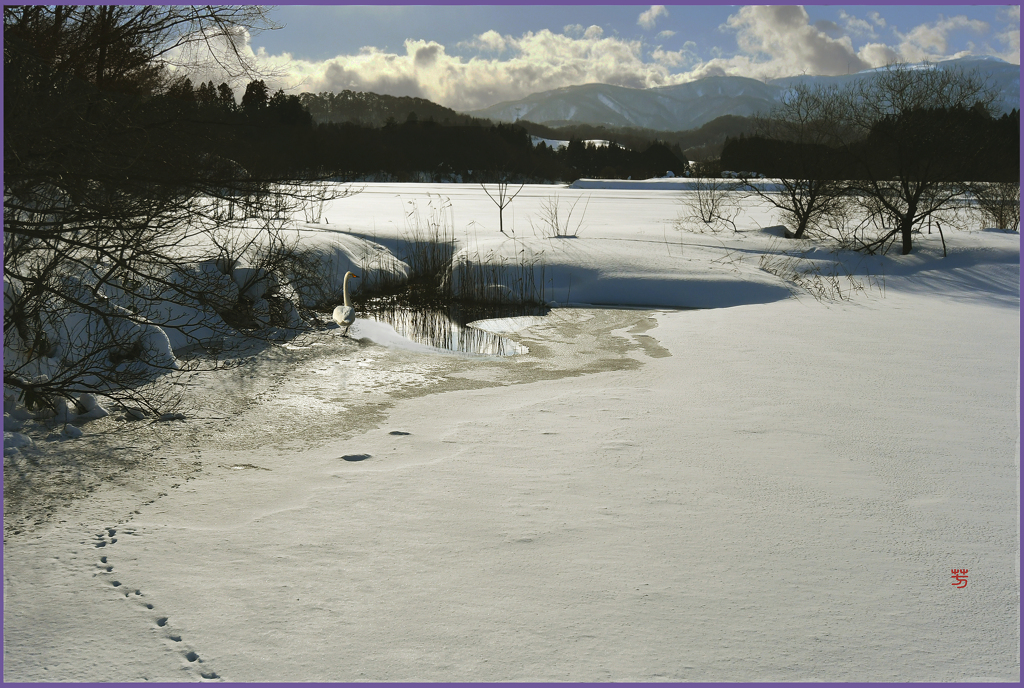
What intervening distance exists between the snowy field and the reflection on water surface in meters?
1.19

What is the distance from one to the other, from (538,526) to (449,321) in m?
5.97

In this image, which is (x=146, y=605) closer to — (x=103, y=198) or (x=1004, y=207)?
(x=103, y=198)

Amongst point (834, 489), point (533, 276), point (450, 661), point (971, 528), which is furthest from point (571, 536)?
point (533, 276)

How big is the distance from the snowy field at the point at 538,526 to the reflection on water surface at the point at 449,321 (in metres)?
1.19

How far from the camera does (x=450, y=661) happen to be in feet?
7.19

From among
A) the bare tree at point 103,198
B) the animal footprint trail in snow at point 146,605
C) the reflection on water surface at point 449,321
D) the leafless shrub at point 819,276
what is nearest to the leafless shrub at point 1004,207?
the leafless shrub at point 819,276

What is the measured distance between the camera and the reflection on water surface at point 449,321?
734cm

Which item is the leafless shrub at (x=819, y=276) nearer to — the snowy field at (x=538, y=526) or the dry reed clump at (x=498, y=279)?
the snowy field at (x=538, y=526)

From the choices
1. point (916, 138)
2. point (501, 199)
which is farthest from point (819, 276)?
point (501, 199)

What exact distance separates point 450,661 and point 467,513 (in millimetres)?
1018

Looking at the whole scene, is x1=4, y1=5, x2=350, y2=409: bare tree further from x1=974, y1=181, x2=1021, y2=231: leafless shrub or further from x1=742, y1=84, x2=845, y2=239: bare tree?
x1=974, y1=181, x2=1021, y2=231: leafless shrub

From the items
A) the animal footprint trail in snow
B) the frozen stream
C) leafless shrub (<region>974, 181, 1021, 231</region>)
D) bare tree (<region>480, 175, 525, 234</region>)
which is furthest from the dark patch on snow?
leafless shrub (<region>974, 181, 1021, 231</region>)

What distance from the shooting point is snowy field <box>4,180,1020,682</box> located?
2254mm

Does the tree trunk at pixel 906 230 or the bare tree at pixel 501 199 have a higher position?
the bare tree at pixel 501 199
